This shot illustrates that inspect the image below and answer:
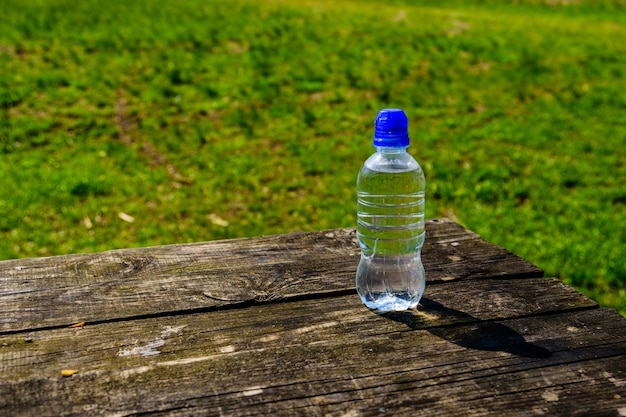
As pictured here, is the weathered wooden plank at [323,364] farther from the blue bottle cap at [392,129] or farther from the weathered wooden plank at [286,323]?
the blue bottle cap at [392,129]

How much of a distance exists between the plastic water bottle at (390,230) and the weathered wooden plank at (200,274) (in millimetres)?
75

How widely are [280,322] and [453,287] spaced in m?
0.62

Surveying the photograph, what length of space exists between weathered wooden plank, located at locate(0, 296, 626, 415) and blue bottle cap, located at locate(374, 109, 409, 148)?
0.50 meters

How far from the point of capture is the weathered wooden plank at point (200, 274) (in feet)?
6.97

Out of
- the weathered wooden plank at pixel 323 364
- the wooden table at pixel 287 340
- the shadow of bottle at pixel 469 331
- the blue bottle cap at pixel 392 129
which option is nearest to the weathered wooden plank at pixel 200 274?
the wooden table at pixel 287 340

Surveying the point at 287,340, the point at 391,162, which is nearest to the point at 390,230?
the point at 391,162

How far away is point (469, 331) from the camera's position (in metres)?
1.97

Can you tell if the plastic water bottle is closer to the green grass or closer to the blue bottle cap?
the blue bottle cap

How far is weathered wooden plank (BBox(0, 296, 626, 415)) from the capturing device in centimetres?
161

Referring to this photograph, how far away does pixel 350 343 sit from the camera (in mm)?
1881

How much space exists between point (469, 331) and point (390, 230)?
0.75 meters

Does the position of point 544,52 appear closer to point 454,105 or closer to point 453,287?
point 454,105

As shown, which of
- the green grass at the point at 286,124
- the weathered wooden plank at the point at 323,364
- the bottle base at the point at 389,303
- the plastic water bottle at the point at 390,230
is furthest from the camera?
the green grass at the point at 286,124

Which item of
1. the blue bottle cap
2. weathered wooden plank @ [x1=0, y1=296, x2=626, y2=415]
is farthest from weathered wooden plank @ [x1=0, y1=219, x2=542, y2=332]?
the blue bottle cap
